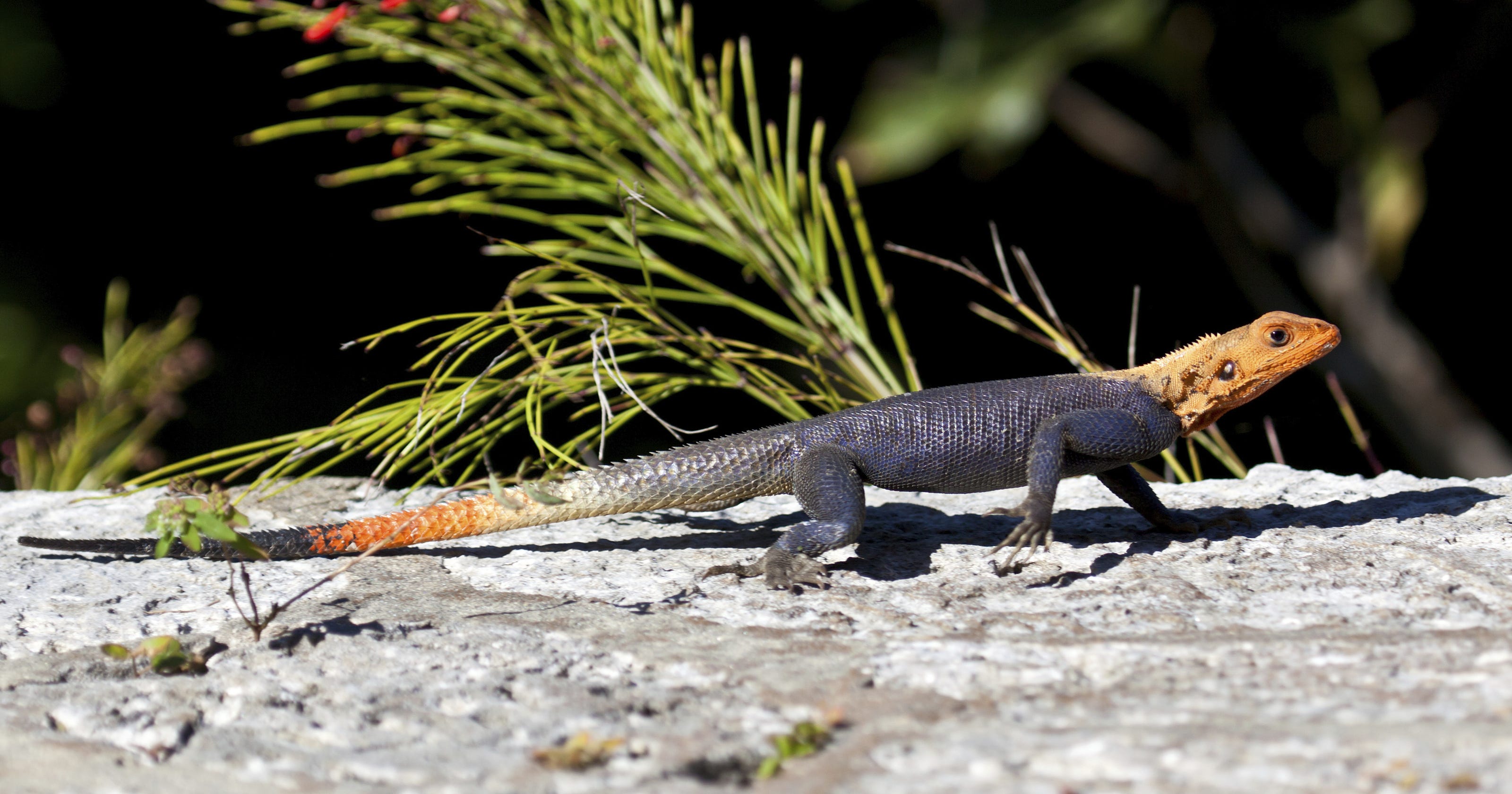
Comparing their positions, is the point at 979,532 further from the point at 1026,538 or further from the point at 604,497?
the point at 604,497

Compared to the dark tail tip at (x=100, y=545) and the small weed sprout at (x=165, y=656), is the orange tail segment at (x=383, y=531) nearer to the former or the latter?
the dark tail tip at (x=100, y=545)

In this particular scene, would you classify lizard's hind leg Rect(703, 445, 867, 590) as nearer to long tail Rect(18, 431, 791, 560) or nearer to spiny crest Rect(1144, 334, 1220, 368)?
long tail Rect(18, 431, 791, 560)

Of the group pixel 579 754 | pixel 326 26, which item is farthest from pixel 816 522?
pixel 326 26

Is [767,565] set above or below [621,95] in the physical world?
below

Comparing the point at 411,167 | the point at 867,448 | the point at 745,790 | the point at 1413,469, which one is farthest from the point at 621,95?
the point at 1413,469

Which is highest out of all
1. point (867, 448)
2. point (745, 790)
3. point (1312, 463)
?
point (867, 448)

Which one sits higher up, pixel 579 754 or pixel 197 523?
pixel 197 523

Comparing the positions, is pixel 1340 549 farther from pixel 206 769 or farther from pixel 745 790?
pixel 206 769

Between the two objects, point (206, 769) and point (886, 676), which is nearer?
point (206, 769)
